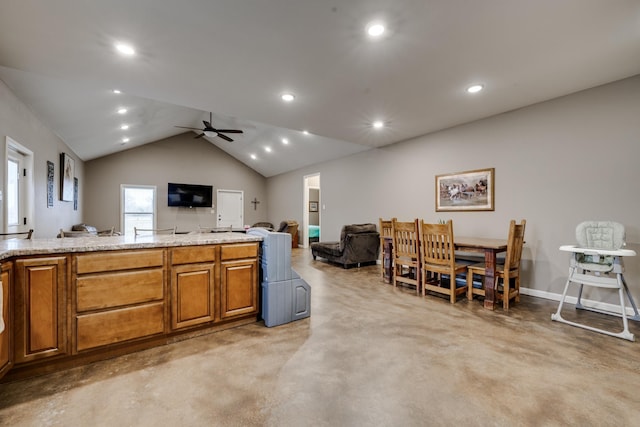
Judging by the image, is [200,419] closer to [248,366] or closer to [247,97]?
[248,366]

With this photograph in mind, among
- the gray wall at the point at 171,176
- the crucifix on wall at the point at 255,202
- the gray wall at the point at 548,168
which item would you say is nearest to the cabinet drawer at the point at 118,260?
the gray wall at the point at 548,168

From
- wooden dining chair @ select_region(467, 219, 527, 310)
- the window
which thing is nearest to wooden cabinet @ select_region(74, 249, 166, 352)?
wooden dining chair @ select_region(467, 219, 527, 310)

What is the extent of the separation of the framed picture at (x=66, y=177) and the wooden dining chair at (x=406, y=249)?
243 inches

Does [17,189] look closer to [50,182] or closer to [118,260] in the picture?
[50,182]

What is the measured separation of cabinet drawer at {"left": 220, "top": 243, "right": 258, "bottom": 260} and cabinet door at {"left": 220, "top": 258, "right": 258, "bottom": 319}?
1.9 inches

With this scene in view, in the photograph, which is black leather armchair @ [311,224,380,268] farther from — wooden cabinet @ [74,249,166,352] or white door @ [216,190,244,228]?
white door @ [216,190,244,228]

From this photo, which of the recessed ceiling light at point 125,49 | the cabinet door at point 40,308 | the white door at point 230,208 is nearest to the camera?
the cabinet door at point 40,308

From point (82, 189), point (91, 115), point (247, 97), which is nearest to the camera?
point (247, 97)

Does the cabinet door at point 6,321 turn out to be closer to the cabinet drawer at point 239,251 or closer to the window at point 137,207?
the cabinet drawer at point 239,251

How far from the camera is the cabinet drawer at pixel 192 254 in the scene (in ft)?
7.72

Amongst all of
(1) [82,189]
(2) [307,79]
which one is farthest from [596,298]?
(1) [82,189]

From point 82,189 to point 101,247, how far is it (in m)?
7.56

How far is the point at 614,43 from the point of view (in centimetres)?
244

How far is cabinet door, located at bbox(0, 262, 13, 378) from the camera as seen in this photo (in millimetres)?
1629
